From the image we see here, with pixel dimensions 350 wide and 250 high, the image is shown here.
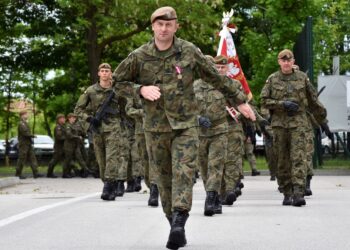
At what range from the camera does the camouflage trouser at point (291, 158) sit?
12.6 meters

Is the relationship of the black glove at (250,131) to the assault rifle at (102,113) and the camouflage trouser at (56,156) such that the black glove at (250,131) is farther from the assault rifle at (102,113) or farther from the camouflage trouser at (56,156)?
the camouflage trouser at (56,156)

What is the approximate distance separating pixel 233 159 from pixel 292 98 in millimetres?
1200

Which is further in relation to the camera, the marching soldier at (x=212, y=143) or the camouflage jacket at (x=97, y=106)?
the camouflage jacket at (x=97, y=106)

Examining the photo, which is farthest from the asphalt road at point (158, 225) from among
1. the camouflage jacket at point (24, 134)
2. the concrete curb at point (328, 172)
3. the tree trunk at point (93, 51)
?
the tree trunk at point (93, 51)

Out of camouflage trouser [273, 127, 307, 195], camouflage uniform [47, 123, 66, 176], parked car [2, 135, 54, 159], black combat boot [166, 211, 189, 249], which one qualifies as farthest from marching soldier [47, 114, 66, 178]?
black combat boot [166, 211, 189, 249]

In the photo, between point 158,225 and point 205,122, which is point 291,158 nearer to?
point 205,122

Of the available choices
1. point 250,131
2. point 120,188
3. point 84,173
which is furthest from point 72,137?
point 250,131

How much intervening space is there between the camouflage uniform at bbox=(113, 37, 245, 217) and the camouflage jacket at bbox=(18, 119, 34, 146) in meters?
18.4

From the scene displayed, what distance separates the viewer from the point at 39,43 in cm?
3459

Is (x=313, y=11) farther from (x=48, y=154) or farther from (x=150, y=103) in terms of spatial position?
(x=150, y=103)

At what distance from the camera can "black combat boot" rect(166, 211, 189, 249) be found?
7.92 metres

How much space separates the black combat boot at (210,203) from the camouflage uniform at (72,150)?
1618 cm

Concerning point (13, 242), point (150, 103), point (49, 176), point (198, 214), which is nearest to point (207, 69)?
point (150, 103)

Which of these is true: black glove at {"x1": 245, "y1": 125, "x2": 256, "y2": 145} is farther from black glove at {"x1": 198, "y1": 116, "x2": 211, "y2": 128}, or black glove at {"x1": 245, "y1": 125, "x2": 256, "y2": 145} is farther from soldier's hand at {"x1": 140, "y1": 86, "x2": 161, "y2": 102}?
soldier's hand at {"x1": 140, "y1": 86, "x2": 161, "y2": 102}
